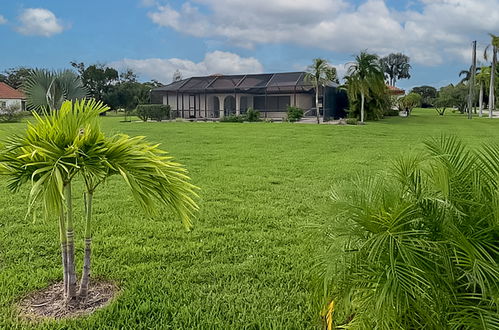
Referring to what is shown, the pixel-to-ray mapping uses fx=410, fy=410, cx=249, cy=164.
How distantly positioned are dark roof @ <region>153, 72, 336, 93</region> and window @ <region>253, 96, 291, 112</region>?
4.31 ft

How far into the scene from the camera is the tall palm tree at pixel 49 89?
3.02m

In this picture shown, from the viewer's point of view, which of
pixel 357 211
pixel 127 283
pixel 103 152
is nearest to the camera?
pixel 357 211

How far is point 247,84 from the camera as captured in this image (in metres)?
30.9

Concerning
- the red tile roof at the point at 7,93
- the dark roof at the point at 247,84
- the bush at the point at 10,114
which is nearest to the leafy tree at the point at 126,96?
the red tile roof at the point at 7,93

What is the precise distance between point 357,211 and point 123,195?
454cm

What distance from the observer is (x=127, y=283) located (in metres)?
2.95

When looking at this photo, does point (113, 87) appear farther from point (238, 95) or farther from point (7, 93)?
point (238, 95)

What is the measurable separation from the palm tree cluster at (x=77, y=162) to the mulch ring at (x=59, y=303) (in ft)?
1.24

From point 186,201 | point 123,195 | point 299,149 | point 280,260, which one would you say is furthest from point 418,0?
point 186,201

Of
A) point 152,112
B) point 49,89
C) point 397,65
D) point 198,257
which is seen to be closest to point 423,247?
point 198,257

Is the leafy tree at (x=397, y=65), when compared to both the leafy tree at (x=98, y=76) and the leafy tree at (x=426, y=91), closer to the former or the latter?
the leafy tree at (x=426, y=91)

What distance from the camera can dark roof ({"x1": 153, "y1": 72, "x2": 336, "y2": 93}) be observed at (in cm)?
2888

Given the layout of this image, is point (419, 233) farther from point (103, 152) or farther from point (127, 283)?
point (127, 283)

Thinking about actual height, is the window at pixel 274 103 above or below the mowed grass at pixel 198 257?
above
